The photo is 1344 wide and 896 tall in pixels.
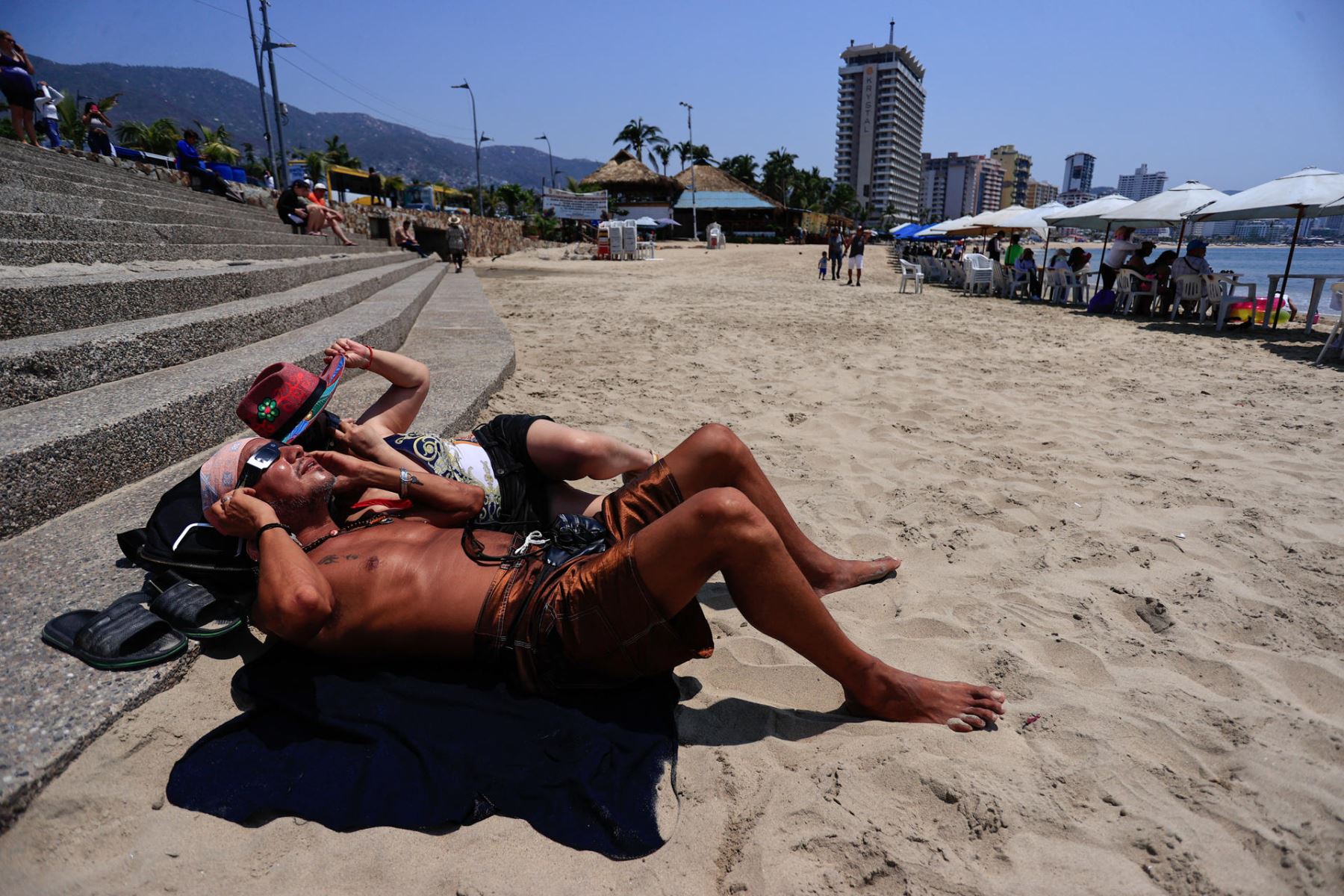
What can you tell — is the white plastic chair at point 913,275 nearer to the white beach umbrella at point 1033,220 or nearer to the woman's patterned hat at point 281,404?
the white beach umbrella at point 1033,220

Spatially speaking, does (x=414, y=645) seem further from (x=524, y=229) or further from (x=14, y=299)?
(x=524, y=229)

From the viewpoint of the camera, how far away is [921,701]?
185 cm

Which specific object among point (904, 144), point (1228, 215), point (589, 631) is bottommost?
point (589, 631)

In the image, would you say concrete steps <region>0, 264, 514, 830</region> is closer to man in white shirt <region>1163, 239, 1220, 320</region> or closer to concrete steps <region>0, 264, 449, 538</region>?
concrete steps <region>0, 264, 449, 538</region>

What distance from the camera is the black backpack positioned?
1.94 metres

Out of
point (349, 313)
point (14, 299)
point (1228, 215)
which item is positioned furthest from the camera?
point (1228, 215)

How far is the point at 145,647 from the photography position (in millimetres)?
1812

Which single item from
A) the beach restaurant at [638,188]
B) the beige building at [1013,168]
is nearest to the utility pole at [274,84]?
the beach restaurant at [638,188]

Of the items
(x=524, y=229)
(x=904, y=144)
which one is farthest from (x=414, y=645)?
(x=904, y=144)

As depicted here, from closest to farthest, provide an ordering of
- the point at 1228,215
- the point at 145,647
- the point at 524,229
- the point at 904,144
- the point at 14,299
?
the point at 145,647
the point at 14,299
the point at 1228,215
the point at 524,229
the point at 904,144

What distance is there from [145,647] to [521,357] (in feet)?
16.5

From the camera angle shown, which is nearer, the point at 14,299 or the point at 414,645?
the point at 414,645

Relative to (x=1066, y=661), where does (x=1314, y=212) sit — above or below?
above

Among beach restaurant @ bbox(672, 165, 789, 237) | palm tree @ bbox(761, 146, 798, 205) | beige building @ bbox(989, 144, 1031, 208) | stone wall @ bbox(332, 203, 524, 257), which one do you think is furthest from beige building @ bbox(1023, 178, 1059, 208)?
stone wall @ bbox(332, 203, 524, 257)
